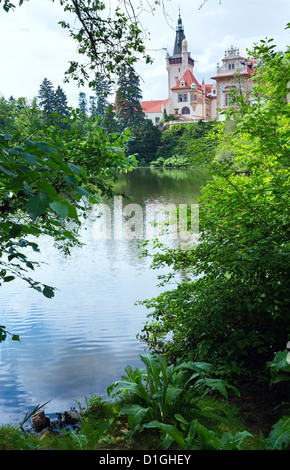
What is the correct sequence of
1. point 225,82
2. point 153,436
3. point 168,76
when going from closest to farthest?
point 153,436 < point 225,82 < point 168,76

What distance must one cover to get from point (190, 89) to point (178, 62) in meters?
15.6

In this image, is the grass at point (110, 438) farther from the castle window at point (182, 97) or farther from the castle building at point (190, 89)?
the castle window at point (182, 97)

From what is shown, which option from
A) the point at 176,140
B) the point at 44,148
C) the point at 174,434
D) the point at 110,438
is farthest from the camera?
the point at 176,140

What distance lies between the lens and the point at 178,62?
87438 mm

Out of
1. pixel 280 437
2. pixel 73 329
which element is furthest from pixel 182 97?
pixel 280 437

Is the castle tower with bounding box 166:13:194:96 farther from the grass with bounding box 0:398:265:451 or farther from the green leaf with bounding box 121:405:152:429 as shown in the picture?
the green leaf with bounding box 121:405:152:429

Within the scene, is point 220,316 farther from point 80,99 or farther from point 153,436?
point 80,99

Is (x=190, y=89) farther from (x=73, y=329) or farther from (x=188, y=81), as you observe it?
(x=73, y=329)

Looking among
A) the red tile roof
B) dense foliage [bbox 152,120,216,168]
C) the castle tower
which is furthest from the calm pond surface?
the castle tower

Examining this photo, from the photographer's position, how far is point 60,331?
824 centimetres

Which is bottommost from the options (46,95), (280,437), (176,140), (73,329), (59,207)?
(73,329)

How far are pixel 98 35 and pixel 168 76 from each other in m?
91.8

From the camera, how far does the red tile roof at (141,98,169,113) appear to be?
82.0 m
